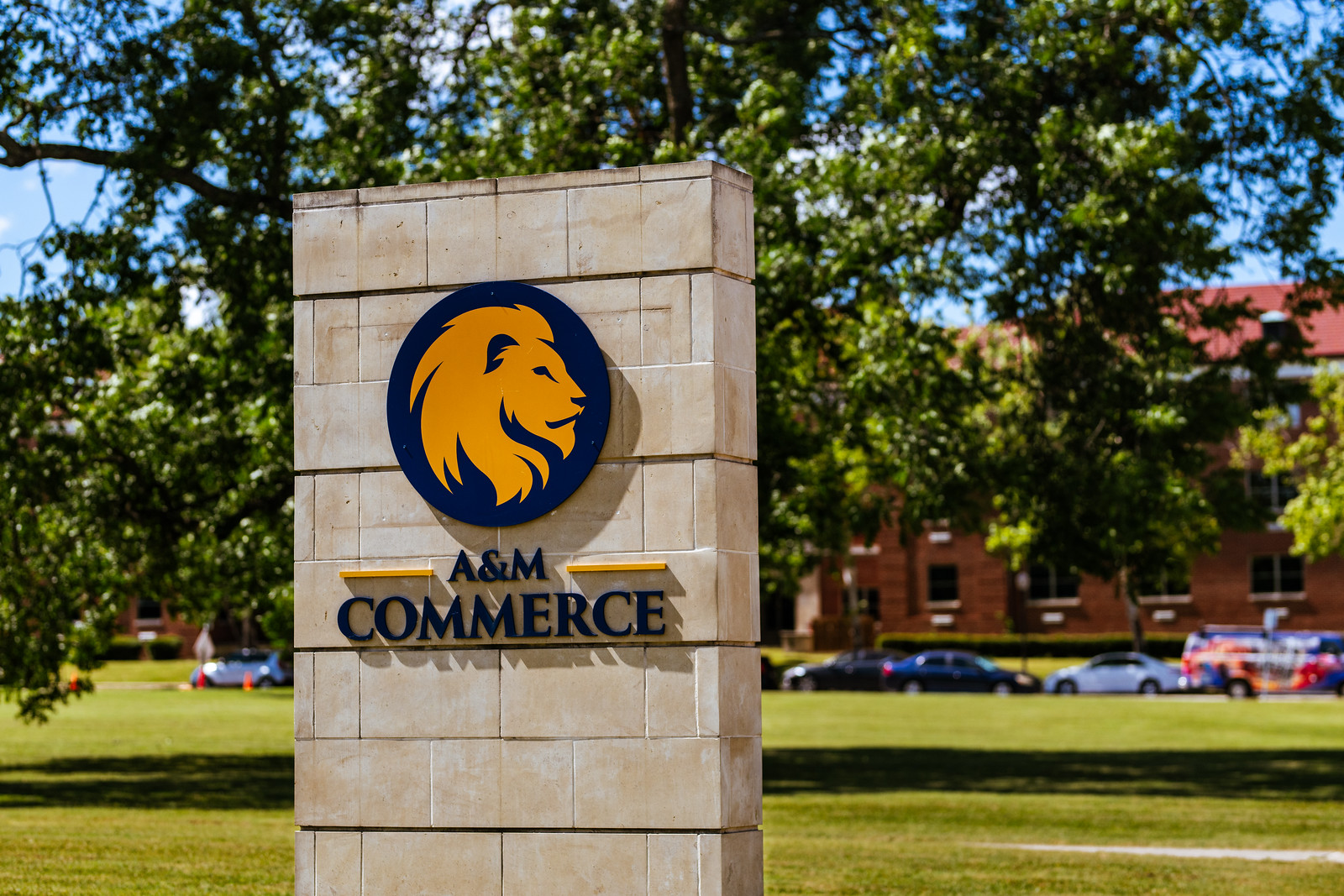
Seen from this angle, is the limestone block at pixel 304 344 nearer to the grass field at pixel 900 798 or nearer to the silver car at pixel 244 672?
the grass field at pixel 900 798

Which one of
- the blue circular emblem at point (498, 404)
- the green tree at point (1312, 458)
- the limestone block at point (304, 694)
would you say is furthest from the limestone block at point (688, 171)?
the green tree at point (1312, 458)

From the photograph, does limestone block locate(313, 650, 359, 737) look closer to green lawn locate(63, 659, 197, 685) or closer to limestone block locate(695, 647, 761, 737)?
limestone block locate(695, 647, 761, 737)

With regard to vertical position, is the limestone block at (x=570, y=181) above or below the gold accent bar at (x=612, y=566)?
above

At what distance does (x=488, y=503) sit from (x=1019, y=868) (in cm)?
727

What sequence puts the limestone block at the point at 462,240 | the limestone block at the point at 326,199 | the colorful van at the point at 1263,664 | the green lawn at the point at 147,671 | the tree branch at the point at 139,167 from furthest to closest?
the green lawn at the point at 147,671, the colorful van at the point at 1263,664, the tree branch at the point at 139,167, the limestone block at the point at 326,199, the limestone block at the point at 462,240

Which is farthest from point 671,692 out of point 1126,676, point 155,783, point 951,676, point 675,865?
point 1126,676

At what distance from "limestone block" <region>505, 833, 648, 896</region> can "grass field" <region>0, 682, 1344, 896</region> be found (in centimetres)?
422

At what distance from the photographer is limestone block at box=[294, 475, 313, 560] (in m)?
7.91

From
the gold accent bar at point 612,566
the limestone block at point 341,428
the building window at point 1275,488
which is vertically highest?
the building window at point 1275,488

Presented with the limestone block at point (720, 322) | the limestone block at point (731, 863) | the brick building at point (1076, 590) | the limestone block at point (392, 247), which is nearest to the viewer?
the limestone block at point (731, 863)

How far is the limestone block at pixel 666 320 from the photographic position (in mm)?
7492

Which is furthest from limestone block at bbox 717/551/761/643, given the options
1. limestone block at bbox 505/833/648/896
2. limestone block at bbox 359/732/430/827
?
limestone block at bbox 359/732/430/827

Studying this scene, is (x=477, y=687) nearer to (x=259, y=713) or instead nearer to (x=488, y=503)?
(x=488, y=503)

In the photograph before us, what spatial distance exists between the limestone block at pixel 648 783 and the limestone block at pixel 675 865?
65mm
